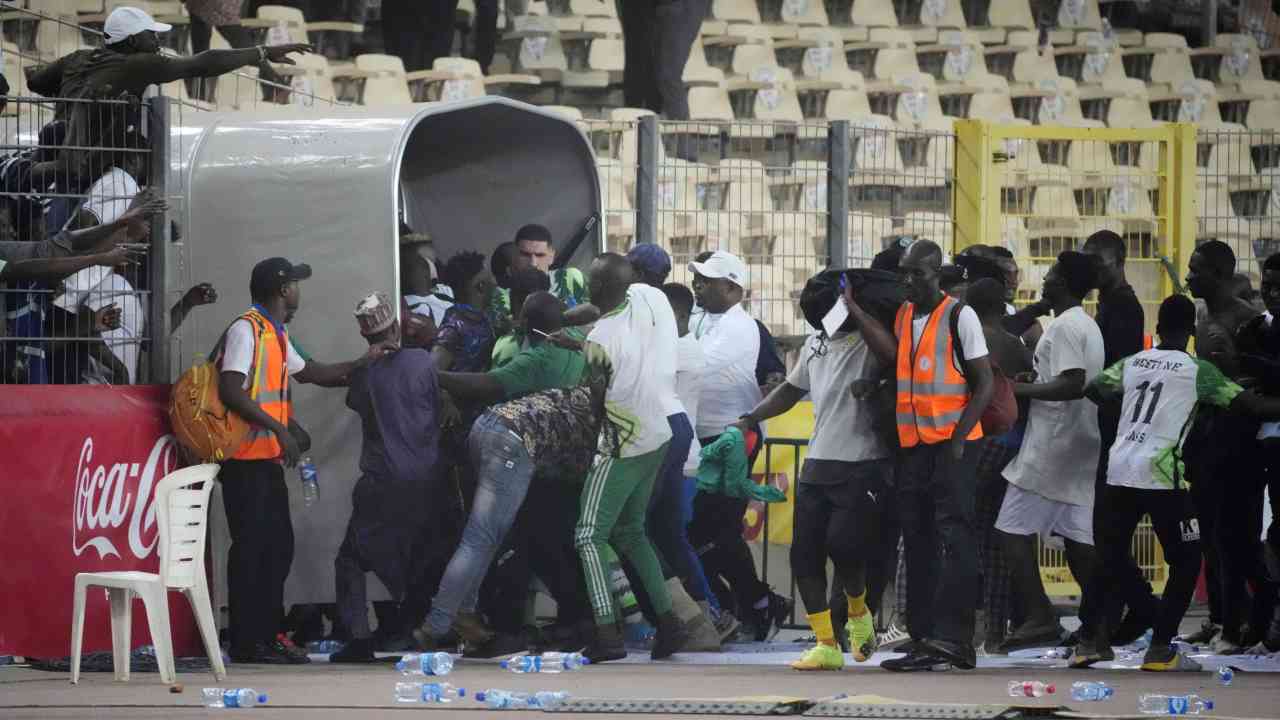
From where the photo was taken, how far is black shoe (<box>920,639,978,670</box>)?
27.3ft

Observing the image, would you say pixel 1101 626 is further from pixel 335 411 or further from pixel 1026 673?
pixel 335 411

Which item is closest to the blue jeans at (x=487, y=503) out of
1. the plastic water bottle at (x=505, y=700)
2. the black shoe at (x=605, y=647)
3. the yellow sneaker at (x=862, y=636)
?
the black shoe at (x=605, y=647)

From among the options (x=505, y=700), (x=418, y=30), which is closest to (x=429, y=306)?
(x=505, y=700)

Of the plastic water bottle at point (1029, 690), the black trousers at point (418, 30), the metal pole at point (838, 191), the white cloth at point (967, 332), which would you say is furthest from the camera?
the black trousers at point (418, 30)

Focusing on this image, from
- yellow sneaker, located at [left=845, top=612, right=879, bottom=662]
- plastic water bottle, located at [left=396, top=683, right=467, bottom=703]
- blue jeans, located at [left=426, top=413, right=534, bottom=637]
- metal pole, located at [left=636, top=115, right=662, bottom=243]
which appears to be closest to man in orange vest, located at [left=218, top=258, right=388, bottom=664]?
blue jeans, located at [left=426, top=413, right=534, bottom=637]

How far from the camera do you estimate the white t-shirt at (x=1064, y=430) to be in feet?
29.6

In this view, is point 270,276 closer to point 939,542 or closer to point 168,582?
point 168,582

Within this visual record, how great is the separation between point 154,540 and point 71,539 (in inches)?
18.5

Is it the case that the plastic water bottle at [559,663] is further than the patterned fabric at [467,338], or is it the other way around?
the patterned fabric at [467,338]

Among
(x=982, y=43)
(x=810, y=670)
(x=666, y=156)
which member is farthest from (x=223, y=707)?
(x=982, y=43)

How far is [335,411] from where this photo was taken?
9.52 metres

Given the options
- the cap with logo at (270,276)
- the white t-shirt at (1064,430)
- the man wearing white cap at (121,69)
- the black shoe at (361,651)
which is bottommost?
the black shoe at (361,651)

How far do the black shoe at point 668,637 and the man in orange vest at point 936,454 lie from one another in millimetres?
1107

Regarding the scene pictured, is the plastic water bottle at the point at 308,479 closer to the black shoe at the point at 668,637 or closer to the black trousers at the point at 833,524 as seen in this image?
the black shoe at the point at 668,637
